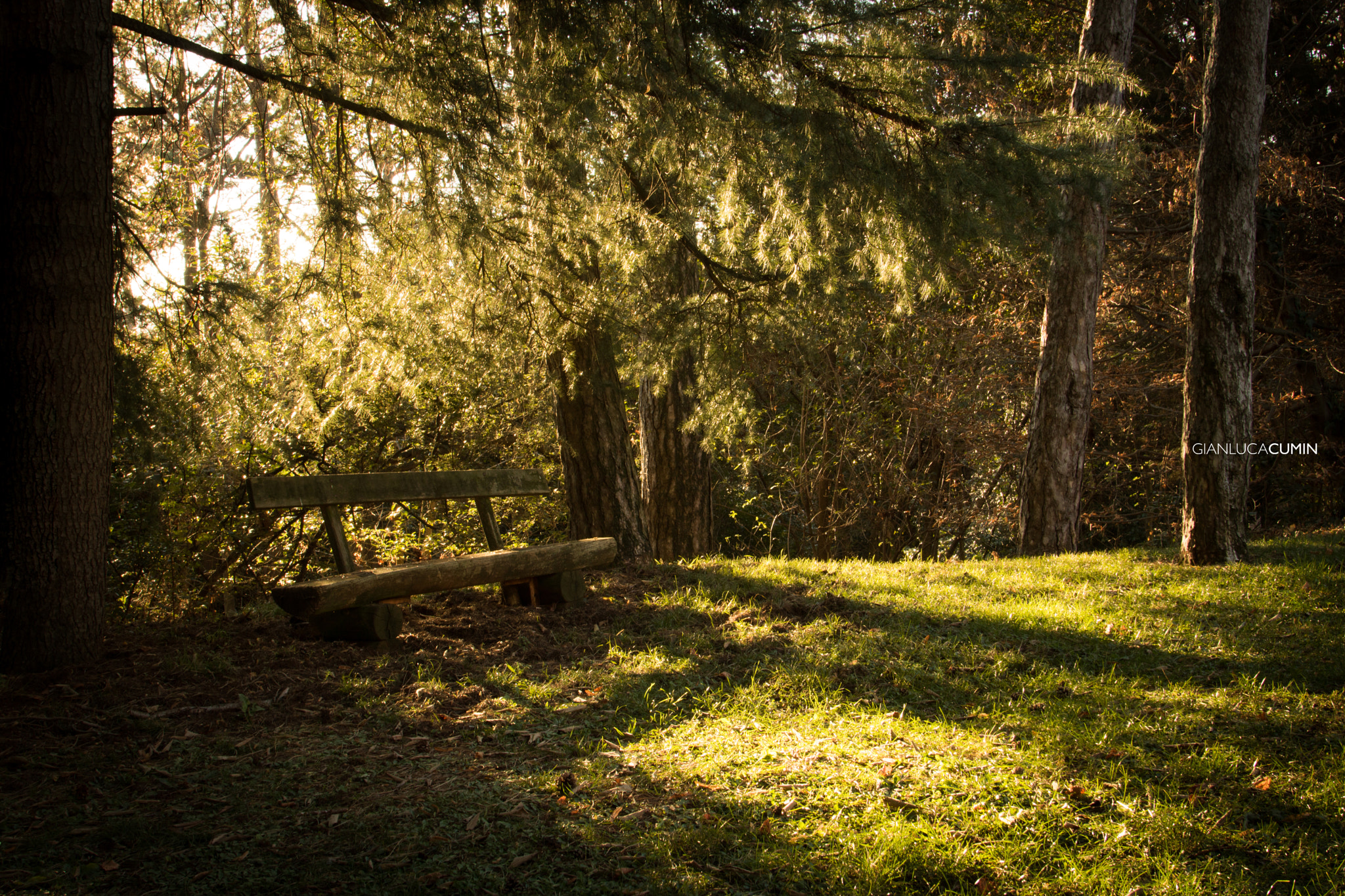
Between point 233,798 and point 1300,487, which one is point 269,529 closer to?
point 233,798

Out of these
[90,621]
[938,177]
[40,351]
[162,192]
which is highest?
[162,192]

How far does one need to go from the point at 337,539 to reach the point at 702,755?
282 centimetres

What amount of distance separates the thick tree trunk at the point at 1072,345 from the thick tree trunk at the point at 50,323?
8.54m

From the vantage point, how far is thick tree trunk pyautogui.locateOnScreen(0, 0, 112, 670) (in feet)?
14.3

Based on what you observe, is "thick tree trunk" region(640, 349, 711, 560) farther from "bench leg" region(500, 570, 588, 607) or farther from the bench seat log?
"bench leg" region(500, 570, 588, 607)

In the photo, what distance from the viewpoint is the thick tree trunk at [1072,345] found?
943cm

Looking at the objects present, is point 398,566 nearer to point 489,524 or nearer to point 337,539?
point 337,539

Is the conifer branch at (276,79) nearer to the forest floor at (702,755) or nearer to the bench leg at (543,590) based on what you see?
the bench leg at (543,590)

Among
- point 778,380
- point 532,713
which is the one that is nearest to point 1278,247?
point 778,380

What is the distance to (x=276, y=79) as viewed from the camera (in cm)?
498

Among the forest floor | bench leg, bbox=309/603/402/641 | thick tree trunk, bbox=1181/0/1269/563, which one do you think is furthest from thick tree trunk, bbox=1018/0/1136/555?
bench leg, bbox=309/603/402/641

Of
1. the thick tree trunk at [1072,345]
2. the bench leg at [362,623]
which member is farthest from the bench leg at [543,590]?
the thick tree trunk at [1072,345]

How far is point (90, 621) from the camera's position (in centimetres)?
458

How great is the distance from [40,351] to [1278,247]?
13.1 metres
